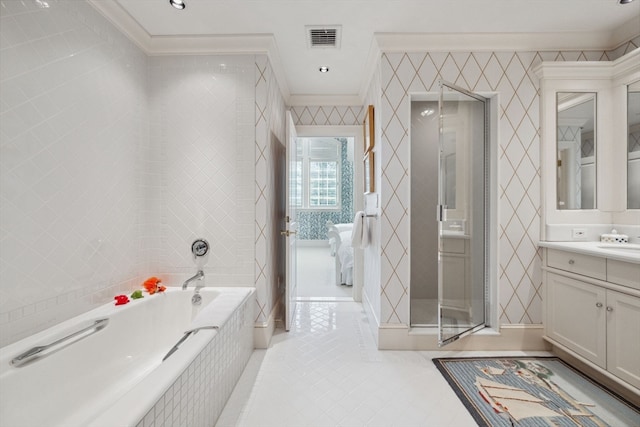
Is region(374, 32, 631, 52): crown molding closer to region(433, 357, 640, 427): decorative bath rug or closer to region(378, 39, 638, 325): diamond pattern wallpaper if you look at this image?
region(378, 39, 638, 325): diamond pattern wallpaper

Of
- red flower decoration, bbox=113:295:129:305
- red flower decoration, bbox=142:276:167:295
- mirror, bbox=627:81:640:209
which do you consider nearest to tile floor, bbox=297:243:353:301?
red flower decoration, bbox=142:276:167:295

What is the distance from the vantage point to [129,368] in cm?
182

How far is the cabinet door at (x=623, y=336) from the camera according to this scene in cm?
163

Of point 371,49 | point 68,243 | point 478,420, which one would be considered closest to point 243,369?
point 68,243

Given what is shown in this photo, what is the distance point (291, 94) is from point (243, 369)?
2894 millimetres

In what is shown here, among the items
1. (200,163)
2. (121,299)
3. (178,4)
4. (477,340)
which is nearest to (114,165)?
(200,163)

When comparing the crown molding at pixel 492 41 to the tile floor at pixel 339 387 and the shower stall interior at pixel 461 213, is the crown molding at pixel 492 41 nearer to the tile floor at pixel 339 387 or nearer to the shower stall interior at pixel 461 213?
the shower stall interior at pixel 461 213

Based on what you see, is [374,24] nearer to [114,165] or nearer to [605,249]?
[114,165]

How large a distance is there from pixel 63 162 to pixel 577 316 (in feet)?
11.0

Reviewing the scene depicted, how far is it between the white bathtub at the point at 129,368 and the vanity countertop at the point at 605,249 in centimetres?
230

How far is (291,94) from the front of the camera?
11.5 feet

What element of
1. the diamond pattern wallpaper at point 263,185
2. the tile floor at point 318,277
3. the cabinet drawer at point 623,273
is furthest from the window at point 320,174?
the cabinet drawer at point 623,273

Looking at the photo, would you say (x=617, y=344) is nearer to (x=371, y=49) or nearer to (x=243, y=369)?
(x=243, y=369)

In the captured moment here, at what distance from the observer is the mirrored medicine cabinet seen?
2180 mm
